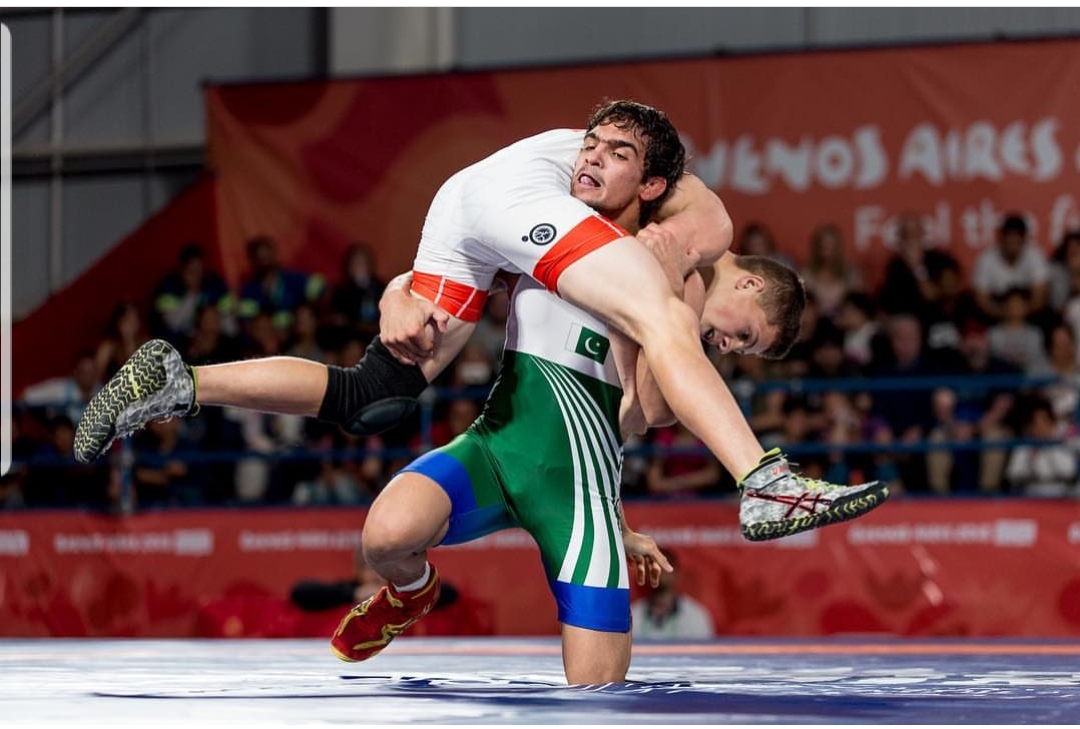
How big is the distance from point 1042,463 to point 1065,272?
1.30 metres

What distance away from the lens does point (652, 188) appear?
12.7 ft

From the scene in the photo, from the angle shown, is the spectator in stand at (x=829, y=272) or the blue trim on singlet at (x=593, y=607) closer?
the blue trim on singlet at (x=593, y=607)

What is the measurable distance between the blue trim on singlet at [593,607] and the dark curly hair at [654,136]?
36.3 inches

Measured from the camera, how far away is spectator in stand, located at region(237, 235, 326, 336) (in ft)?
31.6

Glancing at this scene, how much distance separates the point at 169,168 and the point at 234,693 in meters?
9.85

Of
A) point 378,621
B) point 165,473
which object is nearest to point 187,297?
point 165,473

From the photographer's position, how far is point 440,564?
7.89m

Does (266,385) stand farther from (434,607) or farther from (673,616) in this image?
(673,616)

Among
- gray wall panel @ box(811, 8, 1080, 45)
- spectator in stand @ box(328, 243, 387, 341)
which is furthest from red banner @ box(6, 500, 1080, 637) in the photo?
gray wall panel @ box(811, 8, 1080, 45)

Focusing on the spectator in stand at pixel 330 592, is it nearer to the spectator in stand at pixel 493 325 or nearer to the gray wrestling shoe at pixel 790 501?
the spectator in stand at pixel 493 325

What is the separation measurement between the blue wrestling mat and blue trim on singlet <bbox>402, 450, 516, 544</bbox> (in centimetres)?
35

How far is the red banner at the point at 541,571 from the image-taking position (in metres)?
7.26

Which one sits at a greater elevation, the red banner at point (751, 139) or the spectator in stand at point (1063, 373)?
the red banner at point (751, 139)

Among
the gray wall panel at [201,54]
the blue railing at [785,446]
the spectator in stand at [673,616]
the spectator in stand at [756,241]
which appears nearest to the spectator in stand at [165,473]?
the blue railing at [785,446]
